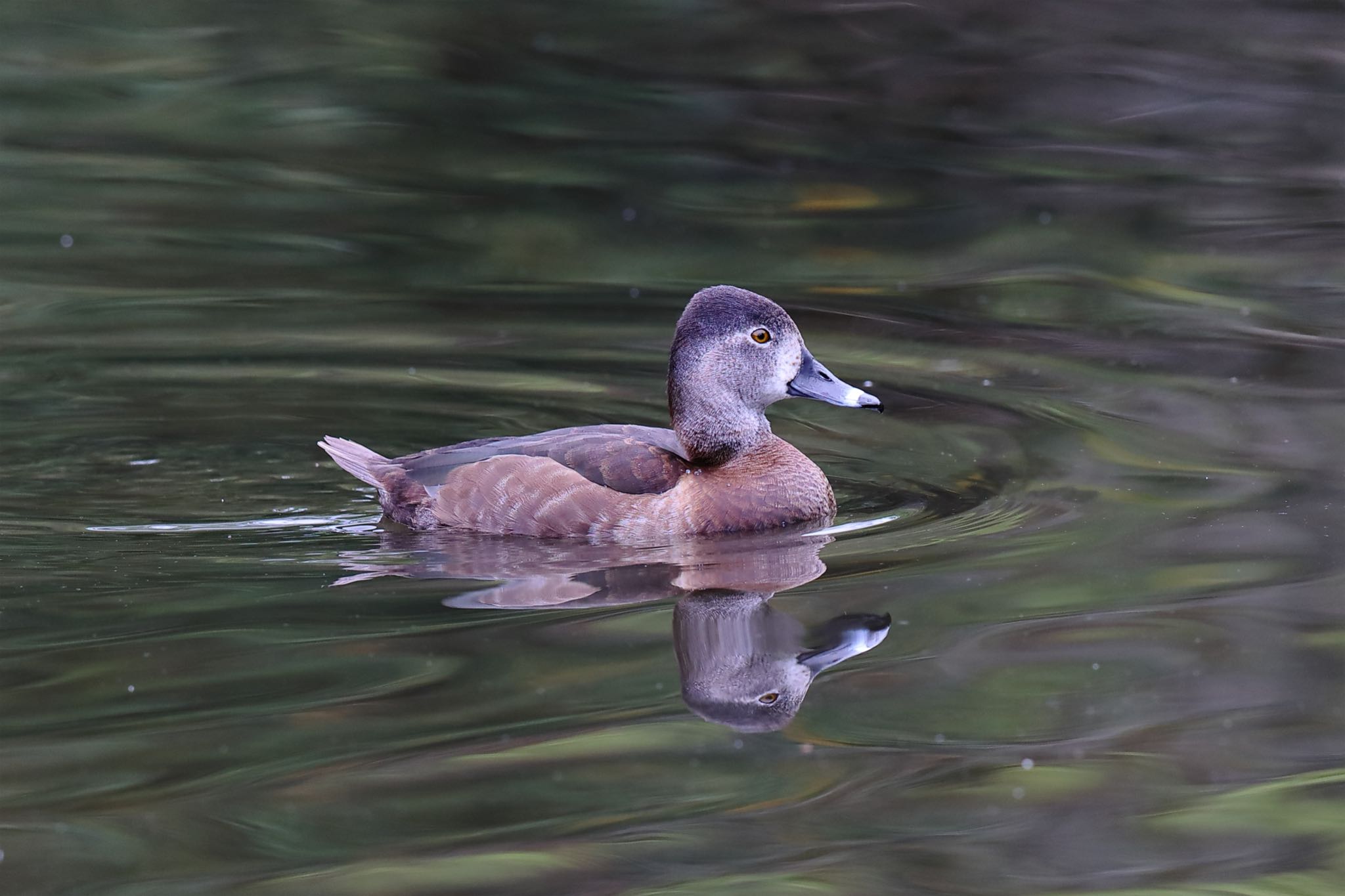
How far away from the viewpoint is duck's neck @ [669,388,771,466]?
736 cm

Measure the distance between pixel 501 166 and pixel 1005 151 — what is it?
336 cm

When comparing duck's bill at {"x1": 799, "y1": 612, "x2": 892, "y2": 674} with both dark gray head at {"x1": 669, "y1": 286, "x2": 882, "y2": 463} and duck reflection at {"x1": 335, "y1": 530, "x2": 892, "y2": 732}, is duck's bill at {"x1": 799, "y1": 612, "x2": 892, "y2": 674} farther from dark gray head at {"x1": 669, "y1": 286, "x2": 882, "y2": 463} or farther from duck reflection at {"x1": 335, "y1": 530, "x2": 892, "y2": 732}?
dark gray head at {"x1": 669, "y1": 286, "x2": 882, "y2": 463}

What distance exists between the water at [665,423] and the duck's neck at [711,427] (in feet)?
1.83

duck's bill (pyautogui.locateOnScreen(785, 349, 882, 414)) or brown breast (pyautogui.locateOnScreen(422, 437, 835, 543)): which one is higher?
duck's bill (pyautogui.locateOnScreen(785, 349, 882, 414))

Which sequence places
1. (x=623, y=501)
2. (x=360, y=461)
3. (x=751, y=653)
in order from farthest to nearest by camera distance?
(x=360, y=461) → (x=623, y=501) → (x=751, y=653)

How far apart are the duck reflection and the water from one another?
3 centimetres

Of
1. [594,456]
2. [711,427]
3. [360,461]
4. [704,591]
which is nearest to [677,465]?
[711,427]

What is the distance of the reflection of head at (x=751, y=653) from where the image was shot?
17.3ft

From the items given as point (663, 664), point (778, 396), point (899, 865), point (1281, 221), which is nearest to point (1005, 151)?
point (1281, 221)

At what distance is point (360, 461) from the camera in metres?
7.56

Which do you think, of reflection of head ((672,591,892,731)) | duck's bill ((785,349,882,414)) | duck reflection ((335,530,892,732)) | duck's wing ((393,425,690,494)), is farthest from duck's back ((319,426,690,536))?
reflection of head ((672,591,892,731))

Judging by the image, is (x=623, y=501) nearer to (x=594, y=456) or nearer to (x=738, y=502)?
(x=594, y=456)

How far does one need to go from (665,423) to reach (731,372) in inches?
57.7

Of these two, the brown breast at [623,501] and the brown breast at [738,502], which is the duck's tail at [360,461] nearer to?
the brown breast at [623,501]
